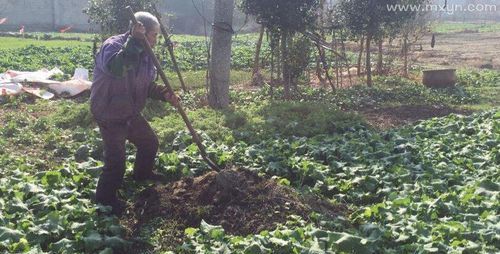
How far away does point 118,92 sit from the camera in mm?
5539

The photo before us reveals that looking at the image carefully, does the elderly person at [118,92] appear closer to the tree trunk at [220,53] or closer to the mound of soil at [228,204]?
the mound of soil at [228,204]

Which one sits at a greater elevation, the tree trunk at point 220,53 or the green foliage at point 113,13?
the green foliage at point 113,13

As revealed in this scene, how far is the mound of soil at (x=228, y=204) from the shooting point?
5375 mm

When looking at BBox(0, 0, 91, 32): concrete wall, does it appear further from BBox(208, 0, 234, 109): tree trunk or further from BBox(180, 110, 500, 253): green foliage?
BBox(180, 110, 500, 253): green foliage

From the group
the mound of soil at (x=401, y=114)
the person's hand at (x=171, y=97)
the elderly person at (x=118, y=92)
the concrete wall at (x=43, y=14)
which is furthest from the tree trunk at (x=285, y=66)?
the concrete wall at (x=43, y=14)

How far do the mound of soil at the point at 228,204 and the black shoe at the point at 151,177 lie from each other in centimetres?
40

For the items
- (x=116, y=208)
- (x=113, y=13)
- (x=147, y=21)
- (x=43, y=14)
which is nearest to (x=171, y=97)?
(x=147, y=21)

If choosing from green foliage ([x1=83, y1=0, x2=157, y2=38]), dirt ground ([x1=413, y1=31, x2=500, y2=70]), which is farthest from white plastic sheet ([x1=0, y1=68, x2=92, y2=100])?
dirt ground ([x1=413, y1=31, x2=500, y2=70])

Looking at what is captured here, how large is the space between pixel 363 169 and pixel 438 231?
88.8 inches

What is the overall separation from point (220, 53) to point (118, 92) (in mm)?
6311

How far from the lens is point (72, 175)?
6.36 metres

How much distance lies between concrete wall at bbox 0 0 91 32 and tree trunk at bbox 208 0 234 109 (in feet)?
146

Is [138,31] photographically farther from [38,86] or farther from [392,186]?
[38,86]

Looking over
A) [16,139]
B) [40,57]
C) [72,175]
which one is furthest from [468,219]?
[40,57]
